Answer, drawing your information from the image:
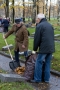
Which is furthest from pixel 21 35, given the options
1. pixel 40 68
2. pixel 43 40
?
pixel 43 40

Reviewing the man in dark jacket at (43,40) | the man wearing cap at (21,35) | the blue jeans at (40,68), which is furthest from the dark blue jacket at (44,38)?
the man wearing cap at (21,35)

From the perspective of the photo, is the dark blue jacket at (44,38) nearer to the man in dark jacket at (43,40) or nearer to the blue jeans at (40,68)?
the man in dark jacket at (43,40)

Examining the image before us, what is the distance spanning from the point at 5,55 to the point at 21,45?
4147mm

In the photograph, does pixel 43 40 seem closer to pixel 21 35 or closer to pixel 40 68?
pixel 40 68

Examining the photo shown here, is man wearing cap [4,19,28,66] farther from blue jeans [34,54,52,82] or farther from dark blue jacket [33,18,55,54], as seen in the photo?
dark blue jacket [33,18,55,54]

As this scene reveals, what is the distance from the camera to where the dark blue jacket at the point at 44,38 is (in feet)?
26.3

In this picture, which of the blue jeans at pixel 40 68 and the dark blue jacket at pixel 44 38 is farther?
the blue jeans at pixel 40 68

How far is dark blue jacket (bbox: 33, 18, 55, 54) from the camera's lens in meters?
8.02

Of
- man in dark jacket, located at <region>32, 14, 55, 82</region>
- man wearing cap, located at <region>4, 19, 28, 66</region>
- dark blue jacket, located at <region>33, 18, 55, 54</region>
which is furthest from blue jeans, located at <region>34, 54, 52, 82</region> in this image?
man wearing cap, located at <region>4, 19, 28, 66</region>

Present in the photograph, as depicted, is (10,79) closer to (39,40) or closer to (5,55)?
(39,40)

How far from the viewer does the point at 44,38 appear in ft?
26.4

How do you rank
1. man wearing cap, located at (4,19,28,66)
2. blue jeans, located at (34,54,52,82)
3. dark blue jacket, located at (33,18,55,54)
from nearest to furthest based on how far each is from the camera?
dark blue jacket, located at (33,18,55,54) < blue jeans, located at (34,54,52,82) < man wearing cap, located at (4,19,28,66)

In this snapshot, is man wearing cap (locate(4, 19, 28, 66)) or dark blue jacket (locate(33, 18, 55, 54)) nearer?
dark blue jacket (locate(33, 18, 55, 54))

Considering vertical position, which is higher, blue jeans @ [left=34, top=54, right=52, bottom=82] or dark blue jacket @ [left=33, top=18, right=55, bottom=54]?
dark blue jacket @ [left=33, top=18, right=55, bottom=54]
